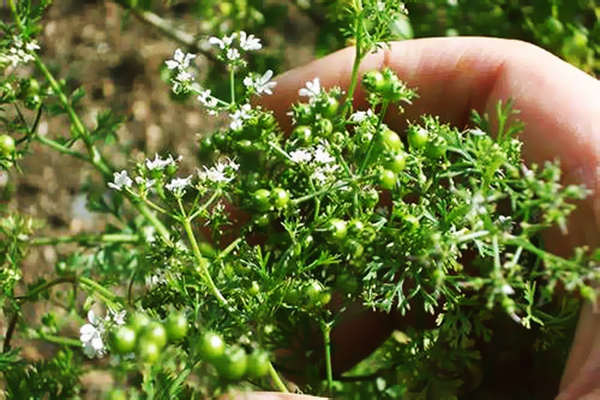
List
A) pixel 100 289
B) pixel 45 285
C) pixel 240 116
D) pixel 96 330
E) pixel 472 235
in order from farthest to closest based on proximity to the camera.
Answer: pixel 45 285
pixel 100 289
pixel 240 116
pixel 96 330
pixel 472 235

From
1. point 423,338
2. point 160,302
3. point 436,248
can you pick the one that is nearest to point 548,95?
point 423,338

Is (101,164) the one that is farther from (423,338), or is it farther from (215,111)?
(423,338)

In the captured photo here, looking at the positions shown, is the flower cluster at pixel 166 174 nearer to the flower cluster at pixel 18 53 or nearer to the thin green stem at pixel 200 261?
the thin green stem at pixel 200 261

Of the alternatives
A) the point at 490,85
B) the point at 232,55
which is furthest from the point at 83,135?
the point at 490,85

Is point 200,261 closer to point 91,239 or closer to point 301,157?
point 301,157

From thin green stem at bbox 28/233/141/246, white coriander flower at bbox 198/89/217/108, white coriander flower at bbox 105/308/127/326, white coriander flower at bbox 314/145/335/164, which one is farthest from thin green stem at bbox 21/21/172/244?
white coriander flower at bbox 314/145/335/164

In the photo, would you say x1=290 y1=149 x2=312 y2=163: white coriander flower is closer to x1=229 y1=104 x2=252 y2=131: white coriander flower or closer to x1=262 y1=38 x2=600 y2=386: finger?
x1=229 y1=104 x2=252 y2=131: white coriander flower

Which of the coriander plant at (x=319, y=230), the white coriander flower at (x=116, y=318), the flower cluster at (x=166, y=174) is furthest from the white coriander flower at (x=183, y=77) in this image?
the white coriander flower at (x=116, y=318)
